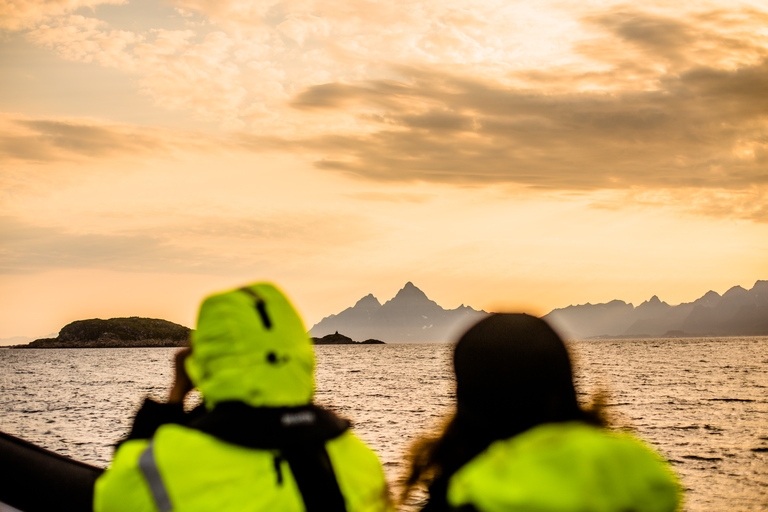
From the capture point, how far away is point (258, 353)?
2.64 meters

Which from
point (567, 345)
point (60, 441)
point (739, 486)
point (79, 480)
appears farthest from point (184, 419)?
point (60, 441)

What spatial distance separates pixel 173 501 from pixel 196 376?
545 mm

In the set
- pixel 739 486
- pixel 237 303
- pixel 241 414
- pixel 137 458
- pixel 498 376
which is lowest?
pixel 739 486

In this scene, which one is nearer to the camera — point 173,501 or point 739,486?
point 173,501

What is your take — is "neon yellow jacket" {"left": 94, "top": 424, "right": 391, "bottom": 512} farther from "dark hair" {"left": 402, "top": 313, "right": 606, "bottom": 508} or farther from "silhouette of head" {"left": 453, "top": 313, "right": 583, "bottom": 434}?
"silhouette of head" {"left": 453, "top": 313, "right": 583, "bottom": 434}

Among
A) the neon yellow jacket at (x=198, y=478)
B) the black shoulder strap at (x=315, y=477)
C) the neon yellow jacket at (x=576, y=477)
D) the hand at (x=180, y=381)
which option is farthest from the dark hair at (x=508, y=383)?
the hand at (x=180, y=381)

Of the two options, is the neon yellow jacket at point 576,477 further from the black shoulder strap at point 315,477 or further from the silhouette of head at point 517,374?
the black shoulder strap at point 315,477

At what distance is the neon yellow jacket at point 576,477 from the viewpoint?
204cm

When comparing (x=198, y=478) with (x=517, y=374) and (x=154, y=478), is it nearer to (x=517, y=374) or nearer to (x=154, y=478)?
(x=154, y=478)

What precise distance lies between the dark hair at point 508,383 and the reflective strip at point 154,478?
46.2 inches

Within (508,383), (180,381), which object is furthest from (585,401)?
(508,383)

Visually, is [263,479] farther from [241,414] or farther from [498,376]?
[498,376]

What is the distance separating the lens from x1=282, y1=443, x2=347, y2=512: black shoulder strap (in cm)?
269

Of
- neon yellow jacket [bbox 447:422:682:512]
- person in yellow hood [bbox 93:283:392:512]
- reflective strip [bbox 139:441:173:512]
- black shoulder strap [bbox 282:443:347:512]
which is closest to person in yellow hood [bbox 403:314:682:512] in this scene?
neon yellow jacket [bbox 447:422:682:512]
